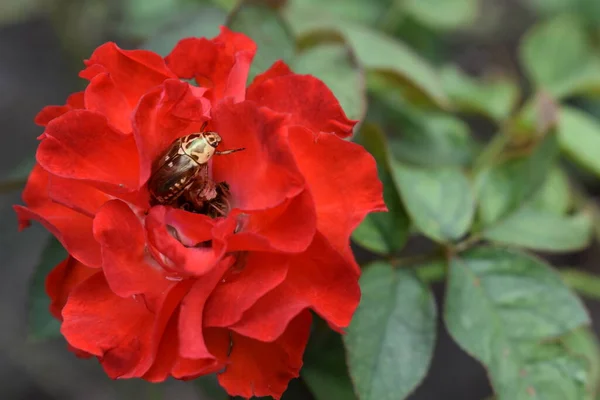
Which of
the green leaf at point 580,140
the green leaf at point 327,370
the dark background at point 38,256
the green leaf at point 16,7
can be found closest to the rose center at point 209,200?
the green leaf at point 327,370

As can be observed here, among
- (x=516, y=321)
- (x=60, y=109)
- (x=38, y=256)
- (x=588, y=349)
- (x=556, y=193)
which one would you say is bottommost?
(x=38, y=256)

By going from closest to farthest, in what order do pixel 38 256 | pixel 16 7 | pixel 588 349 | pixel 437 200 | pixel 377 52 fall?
pixel 437 200
pixel 377 52
pixel 588 349
pixel 38 256
pixel 16 7

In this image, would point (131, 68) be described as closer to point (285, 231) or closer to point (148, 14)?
point (285, 231)

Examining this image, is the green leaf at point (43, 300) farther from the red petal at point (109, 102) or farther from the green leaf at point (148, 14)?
the green leaf at point (148, 14)

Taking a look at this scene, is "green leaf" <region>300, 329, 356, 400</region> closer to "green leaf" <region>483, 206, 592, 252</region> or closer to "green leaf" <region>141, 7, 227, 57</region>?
"green leaf" <region>483, 206, 592, 252</region>

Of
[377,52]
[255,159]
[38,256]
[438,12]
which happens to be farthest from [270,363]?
[38,256]

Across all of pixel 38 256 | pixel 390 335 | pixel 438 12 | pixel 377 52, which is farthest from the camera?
pixel 38 256
